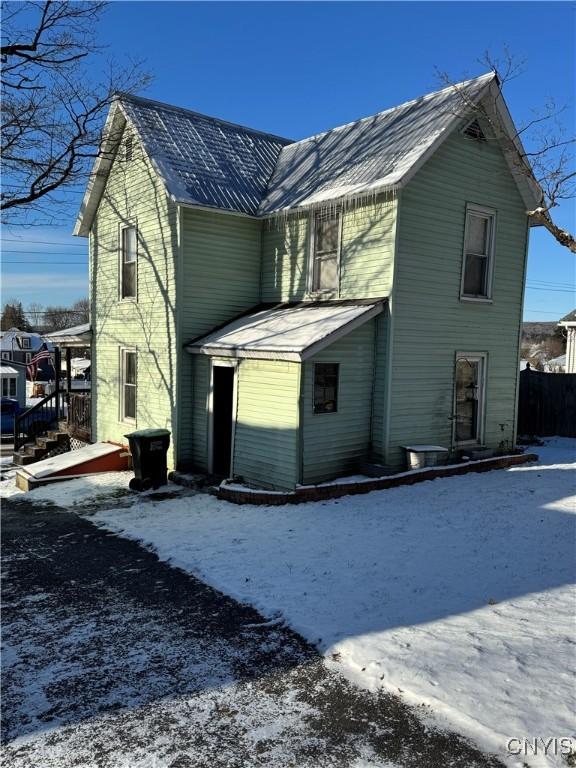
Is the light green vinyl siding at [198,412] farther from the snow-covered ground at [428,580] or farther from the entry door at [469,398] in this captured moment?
the entry door at [469,398]

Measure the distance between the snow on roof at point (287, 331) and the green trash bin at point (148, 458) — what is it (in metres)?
2.04

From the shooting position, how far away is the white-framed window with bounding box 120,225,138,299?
14.3 metres

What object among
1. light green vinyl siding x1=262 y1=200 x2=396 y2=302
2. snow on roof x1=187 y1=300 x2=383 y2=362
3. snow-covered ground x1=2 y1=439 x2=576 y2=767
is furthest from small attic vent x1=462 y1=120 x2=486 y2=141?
snow-covered ground x1=2 y1=439 x2=576 y2=767

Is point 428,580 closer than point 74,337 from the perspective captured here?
Yes

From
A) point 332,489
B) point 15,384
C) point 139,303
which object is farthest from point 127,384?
point 15,384

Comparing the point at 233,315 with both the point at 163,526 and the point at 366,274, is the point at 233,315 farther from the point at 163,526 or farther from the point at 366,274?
the point at 163,526

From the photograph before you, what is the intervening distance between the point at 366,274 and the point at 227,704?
892 cm

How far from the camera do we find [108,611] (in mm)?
5863

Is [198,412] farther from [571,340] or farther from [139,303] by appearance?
[571,340]

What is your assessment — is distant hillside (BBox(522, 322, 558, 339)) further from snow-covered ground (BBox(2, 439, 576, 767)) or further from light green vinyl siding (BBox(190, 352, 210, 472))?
snow-covered ground (BBox(2, 439, 576, 767))

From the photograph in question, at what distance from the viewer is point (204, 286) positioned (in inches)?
510

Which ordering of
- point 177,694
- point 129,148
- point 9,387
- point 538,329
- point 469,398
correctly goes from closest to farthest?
point 177,694 < point 469,398 < point 129,148 < point 9,387 < point 538,329

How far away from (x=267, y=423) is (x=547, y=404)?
11.0 meters

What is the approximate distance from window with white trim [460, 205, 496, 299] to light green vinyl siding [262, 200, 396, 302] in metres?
2.38
